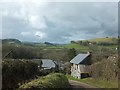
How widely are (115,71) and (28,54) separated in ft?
58.1

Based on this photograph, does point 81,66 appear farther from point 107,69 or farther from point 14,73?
point 14,73

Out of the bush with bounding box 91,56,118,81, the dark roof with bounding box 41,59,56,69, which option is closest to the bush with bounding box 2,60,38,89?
the bush with bounding box 91,56,118,81

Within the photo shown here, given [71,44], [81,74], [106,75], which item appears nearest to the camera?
[106,75]

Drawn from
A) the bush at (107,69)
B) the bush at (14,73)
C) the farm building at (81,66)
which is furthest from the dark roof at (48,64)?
the bush at (14,73)

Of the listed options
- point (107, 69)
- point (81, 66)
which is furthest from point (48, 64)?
point (107, 69)

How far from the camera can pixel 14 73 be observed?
55.5ft

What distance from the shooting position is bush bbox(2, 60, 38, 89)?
1582 cm

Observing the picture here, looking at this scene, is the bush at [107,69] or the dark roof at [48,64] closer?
the bush at [107,69]

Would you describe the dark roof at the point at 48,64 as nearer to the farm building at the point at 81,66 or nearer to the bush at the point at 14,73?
the farm building at the point at 81,66

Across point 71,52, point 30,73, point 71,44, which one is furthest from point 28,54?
point 71,44

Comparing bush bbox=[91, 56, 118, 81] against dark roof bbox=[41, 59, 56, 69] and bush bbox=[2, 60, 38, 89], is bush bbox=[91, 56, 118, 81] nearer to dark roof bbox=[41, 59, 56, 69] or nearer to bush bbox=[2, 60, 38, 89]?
bush bbox=[2, 60, 38, 89]

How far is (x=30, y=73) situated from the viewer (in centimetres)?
2034

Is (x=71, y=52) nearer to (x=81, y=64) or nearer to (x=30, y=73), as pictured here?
(x=81, y=64)

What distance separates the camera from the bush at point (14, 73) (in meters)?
15.8
